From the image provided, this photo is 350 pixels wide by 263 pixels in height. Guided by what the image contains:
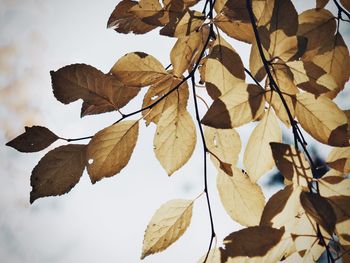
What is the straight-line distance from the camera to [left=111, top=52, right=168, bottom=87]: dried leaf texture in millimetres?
559

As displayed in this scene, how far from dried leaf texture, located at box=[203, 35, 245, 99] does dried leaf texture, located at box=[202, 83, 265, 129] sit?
0.24 ft

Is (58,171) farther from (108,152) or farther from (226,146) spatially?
(226,146)

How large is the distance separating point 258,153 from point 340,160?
132mm

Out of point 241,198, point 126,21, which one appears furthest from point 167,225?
point 126,21

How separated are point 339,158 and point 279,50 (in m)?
0.21

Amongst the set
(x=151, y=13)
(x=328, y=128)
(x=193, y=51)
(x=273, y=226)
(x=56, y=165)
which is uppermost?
(x=151, y=13)

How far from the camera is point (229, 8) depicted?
1.82 ft

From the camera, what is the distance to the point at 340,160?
50 cm

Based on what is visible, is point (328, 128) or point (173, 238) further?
point (173, 238)

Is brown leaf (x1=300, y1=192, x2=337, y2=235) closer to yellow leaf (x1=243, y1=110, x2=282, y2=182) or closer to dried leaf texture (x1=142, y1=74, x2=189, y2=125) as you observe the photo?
yellow leaf (x1=243, y1=110, x2=282, y2=182)

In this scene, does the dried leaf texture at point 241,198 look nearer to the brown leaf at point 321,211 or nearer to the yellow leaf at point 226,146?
the yellow leaf at point 226,146

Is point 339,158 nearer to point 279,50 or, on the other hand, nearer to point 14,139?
point 279,50

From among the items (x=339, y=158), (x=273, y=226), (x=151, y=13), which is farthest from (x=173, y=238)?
(x=151, y=13)

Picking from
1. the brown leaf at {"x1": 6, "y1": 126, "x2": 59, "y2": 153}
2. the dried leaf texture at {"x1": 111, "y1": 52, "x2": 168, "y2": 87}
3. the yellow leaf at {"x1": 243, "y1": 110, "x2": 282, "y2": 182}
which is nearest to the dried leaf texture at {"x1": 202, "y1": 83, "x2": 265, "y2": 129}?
the yellow leaf at {"x1": 243, "y1": 110, "x2": 282, "y2": 182}
